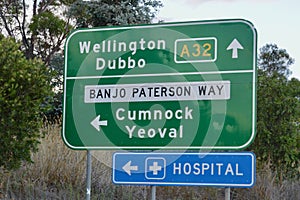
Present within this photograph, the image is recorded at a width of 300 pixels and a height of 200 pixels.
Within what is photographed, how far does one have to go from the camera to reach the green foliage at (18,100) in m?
6.59

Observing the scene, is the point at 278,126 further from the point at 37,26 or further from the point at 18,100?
the point at 37,26

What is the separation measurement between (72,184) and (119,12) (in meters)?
13.6

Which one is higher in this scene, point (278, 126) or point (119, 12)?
point (119, 12)

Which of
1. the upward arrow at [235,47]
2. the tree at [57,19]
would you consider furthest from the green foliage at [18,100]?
the tree at [57,19]

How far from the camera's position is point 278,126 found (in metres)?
10.9

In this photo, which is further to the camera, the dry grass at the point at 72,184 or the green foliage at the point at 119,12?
the green foliage at the point at 119,12

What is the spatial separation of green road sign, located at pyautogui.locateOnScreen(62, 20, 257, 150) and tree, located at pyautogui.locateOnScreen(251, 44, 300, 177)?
5471mm

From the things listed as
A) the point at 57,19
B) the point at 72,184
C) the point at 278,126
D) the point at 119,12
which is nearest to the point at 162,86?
the point at 72,184

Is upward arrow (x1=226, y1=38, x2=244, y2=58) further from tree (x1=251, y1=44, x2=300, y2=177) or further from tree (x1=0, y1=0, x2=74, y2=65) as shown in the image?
tree (x1=0, y1=0, x2=74, y2=65)

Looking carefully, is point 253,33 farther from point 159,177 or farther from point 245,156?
point 159,177

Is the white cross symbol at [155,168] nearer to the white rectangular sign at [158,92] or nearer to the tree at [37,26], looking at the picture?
the white rectangular sign at [158,92]

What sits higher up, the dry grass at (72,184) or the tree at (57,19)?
the tree at (57,19)

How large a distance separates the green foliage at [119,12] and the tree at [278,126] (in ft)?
34.5

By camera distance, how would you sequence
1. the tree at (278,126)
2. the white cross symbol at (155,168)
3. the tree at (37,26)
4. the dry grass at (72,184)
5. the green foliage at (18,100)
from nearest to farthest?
the white cross symbol at (155,168) → the green foliage at (18,100) → the dry grass at (72,184) → the tree at (278,126) → the tree at (37,26)
